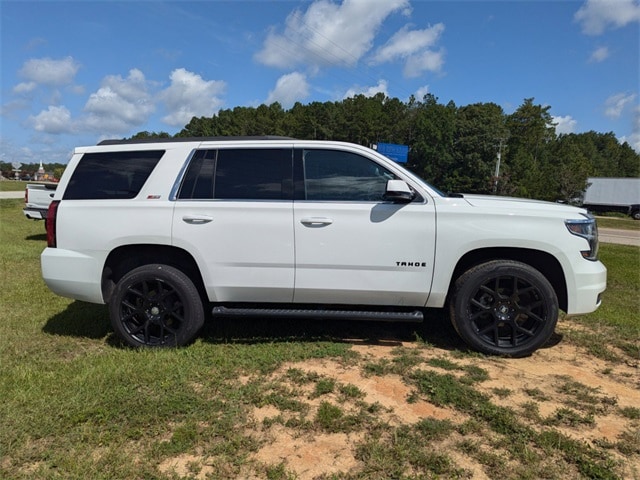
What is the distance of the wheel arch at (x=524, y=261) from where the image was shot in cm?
397

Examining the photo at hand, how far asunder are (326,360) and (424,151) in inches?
2709

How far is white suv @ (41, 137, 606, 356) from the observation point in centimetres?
382

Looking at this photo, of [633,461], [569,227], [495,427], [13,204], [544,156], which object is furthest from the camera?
[544,156]

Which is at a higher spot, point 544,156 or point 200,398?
point 544,156

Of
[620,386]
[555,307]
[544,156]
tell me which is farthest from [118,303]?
[544,156]

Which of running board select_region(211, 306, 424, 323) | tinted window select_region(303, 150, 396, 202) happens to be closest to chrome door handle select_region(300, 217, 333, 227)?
tinted window select_region(303, 150, 396, 202)

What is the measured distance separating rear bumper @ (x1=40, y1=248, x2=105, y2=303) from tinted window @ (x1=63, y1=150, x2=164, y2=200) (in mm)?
553

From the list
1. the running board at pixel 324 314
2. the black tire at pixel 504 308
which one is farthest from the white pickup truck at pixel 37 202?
the black tire at pixel 504 308

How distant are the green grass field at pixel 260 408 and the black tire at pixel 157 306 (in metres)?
0.17

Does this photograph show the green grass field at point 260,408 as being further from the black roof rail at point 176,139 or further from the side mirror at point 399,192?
the black roof rail at point 176,139

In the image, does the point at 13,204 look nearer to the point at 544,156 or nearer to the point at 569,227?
the point at 569,227

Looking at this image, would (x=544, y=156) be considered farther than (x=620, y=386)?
Yes

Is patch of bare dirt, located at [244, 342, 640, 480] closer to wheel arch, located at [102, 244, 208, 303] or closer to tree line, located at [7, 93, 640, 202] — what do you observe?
wheel arch, located at [102, 244, 208, 303]

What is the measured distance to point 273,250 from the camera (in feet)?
12.7
